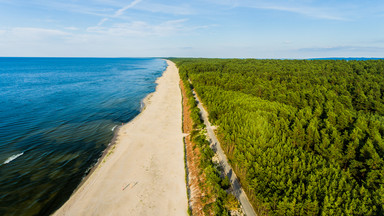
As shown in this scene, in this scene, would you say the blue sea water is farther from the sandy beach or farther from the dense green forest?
the dense green forest

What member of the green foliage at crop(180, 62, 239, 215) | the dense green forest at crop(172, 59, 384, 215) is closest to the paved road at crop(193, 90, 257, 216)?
the dense green forest at crop(172, 59, 384, 215)

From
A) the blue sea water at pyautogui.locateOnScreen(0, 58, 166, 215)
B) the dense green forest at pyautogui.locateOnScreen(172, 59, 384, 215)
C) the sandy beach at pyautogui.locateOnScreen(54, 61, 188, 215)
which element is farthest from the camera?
the blue sea water at pyautogui.locateOnScreen(0, 58, 166, 215)

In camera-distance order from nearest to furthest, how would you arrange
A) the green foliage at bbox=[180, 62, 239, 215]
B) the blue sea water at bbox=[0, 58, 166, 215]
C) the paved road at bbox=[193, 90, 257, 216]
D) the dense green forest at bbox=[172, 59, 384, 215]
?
1. the dense green forest at bbox=[172, 59, 384, 215]
2. the green foliage at bbox=[180, 62, 239, 215]
3. the paved road at bbox=[193, 90, 257, 216]
4. the blue sea water at bbox=[0, 58, 166, 215]

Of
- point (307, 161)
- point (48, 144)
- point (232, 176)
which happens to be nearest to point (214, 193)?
point (232, 176)

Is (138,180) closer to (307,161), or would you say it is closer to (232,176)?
(232,176)

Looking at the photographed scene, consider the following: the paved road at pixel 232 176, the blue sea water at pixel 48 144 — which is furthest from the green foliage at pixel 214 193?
the blue sea water at pixel 48 144

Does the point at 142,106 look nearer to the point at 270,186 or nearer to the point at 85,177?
the point at 85,177

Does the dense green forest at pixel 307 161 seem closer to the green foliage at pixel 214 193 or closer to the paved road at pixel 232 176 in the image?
the paved road at pixel 232 176

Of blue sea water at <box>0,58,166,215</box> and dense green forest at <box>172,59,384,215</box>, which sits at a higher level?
dense green forest at <box>172,59,384,215</box>

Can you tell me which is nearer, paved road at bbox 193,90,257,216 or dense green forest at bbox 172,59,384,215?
dense green forest at bbox 172,59,384,215
